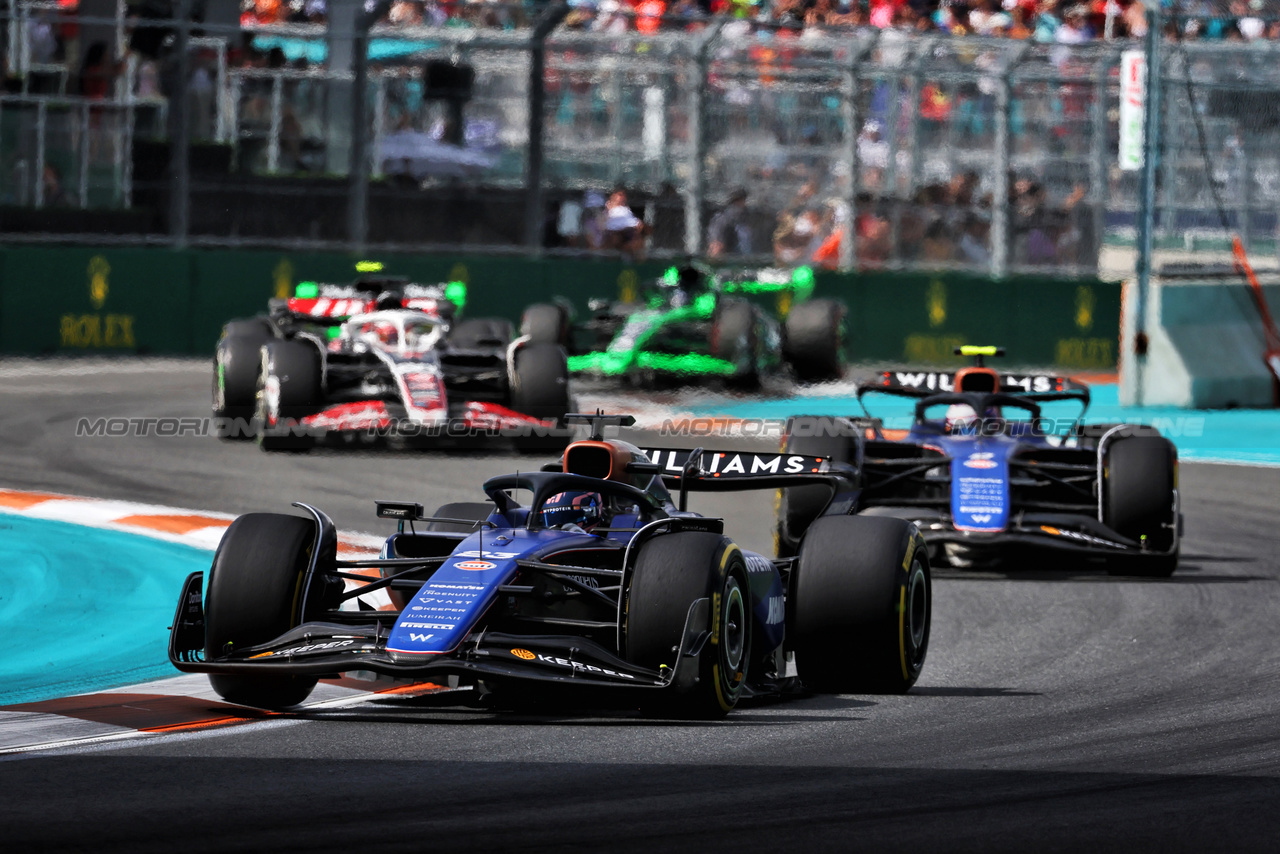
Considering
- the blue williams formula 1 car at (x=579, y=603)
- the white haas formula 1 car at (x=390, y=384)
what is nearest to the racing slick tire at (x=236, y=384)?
the white haas formula 1 car at (x=390, y=384)

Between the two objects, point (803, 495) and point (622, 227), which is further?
point (622, 227)

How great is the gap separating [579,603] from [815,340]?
14.0 m

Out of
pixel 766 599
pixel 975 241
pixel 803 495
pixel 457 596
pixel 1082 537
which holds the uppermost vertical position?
pixel 975 241

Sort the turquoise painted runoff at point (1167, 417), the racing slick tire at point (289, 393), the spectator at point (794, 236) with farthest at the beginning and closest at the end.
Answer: the spectator at point (794, 236), the turquoise painted runoff at point (1167, 417), the racing slick tire at point (289, 393)

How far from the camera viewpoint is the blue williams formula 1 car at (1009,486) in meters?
11.0

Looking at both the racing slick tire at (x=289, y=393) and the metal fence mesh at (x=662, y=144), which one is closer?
the racing slick tire at (x=289, y=393)

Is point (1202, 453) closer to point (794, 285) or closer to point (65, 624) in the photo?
point (794, 285)

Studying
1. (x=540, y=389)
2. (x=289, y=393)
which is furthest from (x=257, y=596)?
(x=540, y=389)

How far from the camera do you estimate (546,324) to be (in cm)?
2016

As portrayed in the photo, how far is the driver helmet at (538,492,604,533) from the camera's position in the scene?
7.76 meters

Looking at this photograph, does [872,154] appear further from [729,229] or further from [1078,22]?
[1078,22]

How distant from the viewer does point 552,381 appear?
1567 centimetres

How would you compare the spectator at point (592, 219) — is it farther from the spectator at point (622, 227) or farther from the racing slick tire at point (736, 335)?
the racing slick tire at point (736, 335)

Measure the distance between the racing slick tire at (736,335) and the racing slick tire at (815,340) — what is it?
0.95 metres
